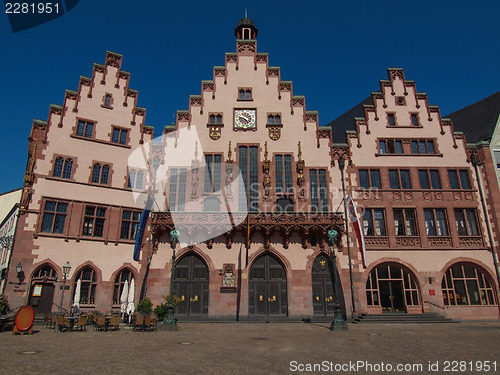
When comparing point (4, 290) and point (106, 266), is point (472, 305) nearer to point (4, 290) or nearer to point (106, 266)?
point (106, 266)

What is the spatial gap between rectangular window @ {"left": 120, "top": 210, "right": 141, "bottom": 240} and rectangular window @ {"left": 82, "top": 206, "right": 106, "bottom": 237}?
5.00ft

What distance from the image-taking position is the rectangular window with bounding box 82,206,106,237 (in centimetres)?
2719

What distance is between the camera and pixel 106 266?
26844 mm

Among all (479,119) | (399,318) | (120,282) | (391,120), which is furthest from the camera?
(479,119)

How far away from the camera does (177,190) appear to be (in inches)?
1177

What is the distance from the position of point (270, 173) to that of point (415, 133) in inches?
538

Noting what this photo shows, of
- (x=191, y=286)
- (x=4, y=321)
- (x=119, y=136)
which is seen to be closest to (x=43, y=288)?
(x=4, y=321)

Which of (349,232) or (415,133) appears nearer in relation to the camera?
(349,232)

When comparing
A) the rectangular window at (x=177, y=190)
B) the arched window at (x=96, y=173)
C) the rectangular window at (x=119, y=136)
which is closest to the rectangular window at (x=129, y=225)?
the rectangular window at (x=177, y=190)

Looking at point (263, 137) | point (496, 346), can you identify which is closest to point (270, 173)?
point (263, 137)

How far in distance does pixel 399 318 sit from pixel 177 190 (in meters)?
19.5

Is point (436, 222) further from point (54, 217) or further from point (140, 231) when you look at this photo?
point (54, 217)


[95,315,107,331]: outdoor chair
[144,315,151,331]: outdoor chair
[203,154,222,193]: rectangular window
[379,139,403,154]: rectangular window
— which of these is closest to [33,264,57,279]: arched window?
[95,315,107,331]: outdoor chair

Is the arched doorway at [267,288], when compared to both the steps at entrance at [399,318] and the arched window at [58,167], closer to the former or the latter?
the steps at entrance at [399,318]
